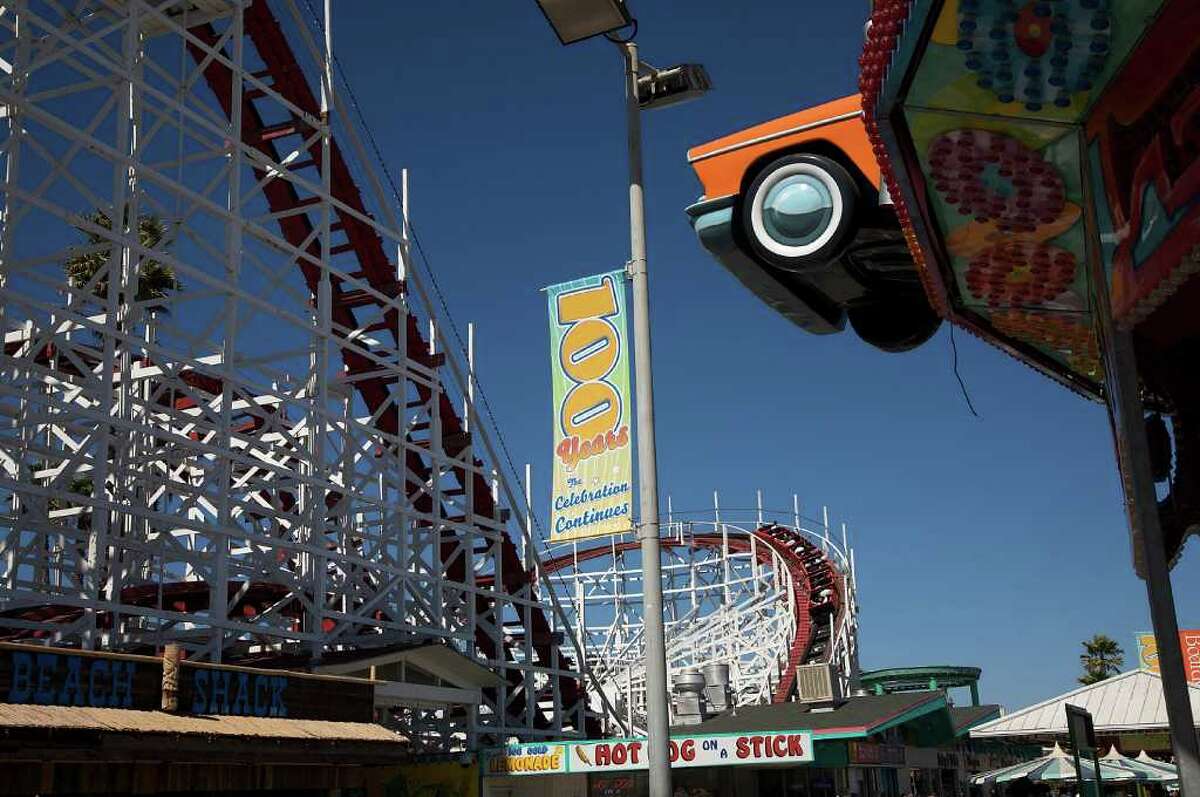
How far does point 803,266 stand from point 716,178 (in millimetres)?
946

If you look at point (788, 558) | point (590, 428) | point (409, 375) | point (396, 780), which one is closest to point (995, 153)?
point (590, 428)

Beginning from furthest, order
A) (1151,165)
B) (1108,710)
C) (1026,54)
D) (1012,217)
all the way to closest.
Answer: (1108,710) < (1012,217) < (1151,165) < (1026,54)

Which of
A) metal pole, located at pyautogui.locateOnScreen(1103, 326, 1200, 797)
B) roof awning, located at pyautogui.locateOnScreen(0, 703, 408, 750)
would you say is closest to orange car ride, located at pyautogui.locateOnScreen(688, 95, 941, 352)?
metal pole, located at pyautogui.locateOnScreen(1103, 326, 1200, 797)

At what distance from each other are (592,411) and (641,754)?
25.8ft

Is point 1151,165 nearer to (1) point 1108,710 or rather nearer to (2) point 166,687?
(2) point 166,687

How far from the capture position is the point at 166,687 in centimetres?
1148

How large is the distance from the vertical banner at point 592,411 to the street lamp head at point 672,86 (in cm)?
293

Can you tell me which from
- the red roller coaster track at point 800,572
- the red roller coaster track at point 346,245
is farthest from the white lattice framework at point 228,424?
the red roller coaster track at point 800,572

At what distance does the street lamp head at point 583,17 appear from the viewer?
27.5 feet

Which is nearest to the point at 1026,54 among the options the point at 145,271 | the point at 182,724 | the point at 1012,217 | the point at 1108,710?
the point at 1012,217

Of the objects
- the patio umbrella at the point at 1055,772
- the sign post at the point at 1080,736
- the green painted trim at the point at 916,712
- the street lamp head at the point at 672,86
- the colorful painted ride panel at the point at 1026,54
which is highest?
the street lamp head at the point at 672,86

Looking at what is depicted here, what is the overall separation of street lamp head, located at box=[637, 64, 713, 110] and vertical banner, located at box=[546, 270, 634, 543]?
2.93 m

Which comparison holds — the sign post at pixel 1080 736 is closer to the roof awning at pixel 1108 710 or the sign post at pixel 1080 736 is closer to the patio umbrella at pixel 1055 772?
the patio umbrella at pixel 1055 772

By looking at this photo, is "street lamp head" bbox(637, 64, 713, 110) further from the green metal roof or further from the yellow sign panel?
the yellow sign panel
